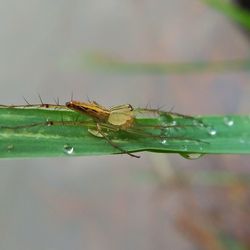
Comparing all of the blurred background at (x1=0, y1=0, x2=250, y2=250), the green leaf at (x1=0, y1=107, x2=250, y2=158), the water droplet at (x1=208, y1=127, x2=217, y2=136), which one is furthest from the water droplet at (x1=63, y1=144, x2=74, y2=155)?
the blurred background at (x1=0, y1=0, x2=250, y2=250)

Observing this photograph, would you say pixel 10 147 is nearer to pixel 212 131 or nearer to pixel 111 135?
pixel 111 135

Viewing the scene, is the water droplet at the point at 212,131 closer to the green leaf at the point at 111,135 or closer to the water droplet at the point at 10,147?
the green leaf at the point at 111,135

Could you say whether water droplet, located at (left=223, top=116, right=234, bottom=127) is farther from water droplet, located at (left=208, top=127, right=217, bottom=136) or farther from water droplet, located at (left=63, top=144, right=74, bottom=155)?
water droplet, located at (left=63, top=144, right=74, bottom=155)

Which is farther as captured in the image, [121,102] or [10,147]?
[121,102]

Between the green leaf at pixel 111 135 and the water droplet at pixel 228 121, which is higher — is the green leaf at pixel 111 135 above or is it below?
below

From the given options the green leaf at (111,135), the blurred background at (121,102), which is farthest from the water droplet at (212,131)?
the blurred background at (121,102)

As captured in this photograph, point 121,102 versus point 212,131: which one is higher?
point 121,102

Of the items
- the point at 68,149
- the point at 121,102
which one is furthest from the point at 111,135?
the point at 121,102
